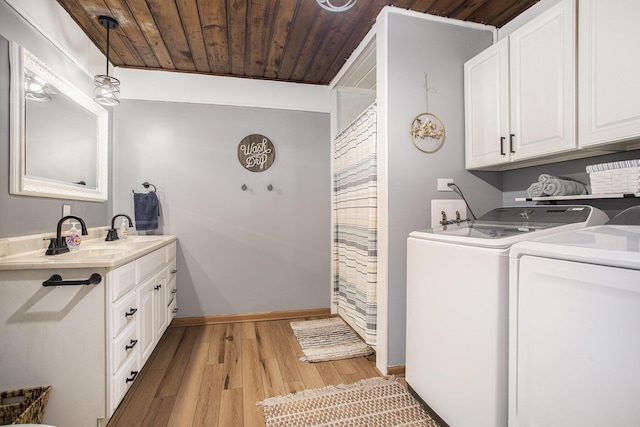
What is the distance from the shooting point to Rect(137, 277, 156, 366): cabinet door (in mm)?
1736

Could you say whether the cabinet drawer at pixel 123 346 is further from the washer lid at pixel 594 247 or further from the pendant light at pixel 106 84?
the washer lid at pixel 594 247

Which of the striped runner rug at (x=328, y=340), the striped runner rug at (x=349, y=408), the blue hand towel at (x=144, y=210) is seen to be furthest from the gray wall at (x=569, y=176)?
the blue hand towel at (x=144, y=210)

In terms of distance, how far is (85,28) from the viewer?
211 cm

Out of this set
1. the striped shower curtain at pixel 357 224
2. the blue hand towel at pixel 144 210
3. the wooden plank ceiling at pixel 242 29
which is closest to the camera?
the wooden plank ceiling at pixel 242 29

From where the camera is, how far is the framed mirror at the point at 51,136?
1.52 m

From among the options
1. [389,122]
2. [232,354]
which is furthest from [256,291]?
[389,122]

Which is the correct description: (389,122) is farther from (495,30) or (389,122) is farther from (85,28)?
(85,28)

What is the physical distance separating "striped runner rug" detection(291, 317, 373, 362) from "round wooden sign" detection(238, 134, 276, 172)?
5.22 feet

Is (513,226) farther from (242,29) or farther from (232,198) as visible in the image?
(232,198)

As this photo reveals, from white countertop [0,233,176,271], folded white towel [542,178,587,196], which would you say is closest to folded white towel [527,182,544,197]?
folded white towel [542,178,587,196]

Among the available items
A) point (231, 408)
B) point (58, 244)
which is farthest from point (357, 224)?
point (58, 244)

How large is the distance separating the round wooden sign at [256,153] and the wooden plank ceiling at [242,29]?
641mm

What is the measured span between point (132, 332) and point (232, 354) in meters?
0.83

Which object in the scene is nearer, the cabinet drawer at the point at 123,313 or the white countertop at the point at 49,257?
the white countertop at the point at 49,257
